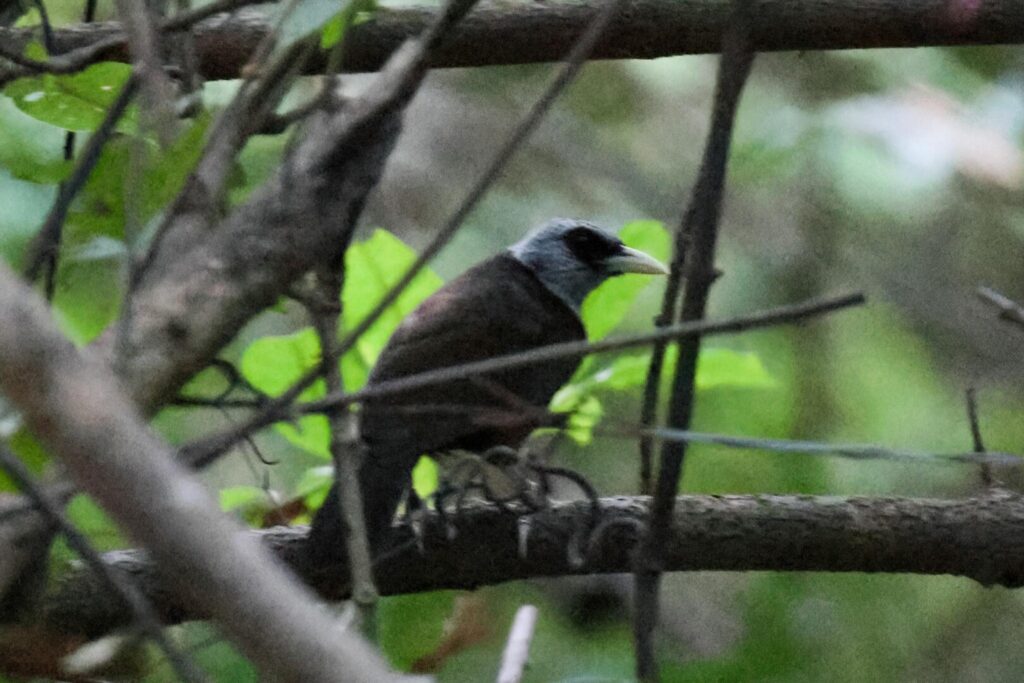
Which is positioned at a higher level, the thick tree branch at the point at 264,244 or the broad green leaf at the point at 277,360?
the thick tree branch at the point at 264,244

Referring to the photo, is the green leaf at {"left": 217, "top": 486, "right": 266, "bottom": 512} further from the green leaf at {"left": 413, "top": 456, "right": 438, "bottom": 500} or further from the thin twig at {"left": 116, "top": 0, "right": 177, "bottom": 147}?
the thin twig at {"left": 116, "top": 0, "right": 177, "bottom": 147}

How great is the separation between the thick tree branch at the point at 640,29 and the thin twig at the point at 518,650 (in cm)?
128

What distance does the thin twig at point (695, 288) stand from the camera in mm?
1257

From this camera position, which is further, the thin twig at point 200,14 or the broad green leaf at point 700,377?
the broad green leaf at point 700,377

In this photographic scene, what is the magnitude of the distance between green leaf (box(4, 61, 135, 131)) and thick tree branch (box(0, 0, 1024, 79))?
78 cm

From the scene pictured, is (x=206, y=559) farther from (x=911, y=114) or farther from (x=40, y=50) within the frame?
(x=911, y=114)

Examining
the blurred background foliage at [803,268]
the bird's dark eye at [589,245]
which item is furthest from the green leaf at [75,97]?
the bird's dark eye at [589,245]

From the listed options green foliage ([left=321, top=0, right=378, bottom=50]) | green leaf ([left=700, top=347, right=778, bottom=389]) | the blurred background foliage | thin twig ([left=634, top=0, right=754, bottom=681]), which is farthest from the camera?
the blurred background foliage

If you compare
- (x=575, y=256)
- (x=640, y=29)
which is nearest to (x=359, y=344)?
(x=640, y=29)

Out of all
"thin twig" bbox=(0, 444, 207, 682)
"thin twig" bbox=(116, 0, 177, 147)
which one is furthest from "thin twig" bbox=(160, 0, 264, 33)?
"thin twig" bbox=(0, 444, 207, 682)

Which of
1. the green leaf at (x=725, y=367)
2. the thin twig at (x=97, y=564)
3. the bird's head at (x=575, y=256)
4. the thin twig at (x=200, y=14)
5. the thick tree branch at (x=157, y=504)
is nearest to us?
the thick tree branch at (x=157, y=504)

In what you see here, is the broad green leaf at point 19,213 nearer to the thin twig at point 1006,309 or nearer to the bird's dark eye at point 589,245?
the thin twig at point 1006,309

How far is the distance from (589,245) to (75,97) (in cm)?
247

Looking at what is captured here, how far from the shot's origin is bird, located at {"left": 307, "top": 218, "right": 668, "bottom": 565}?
270 centimetres
